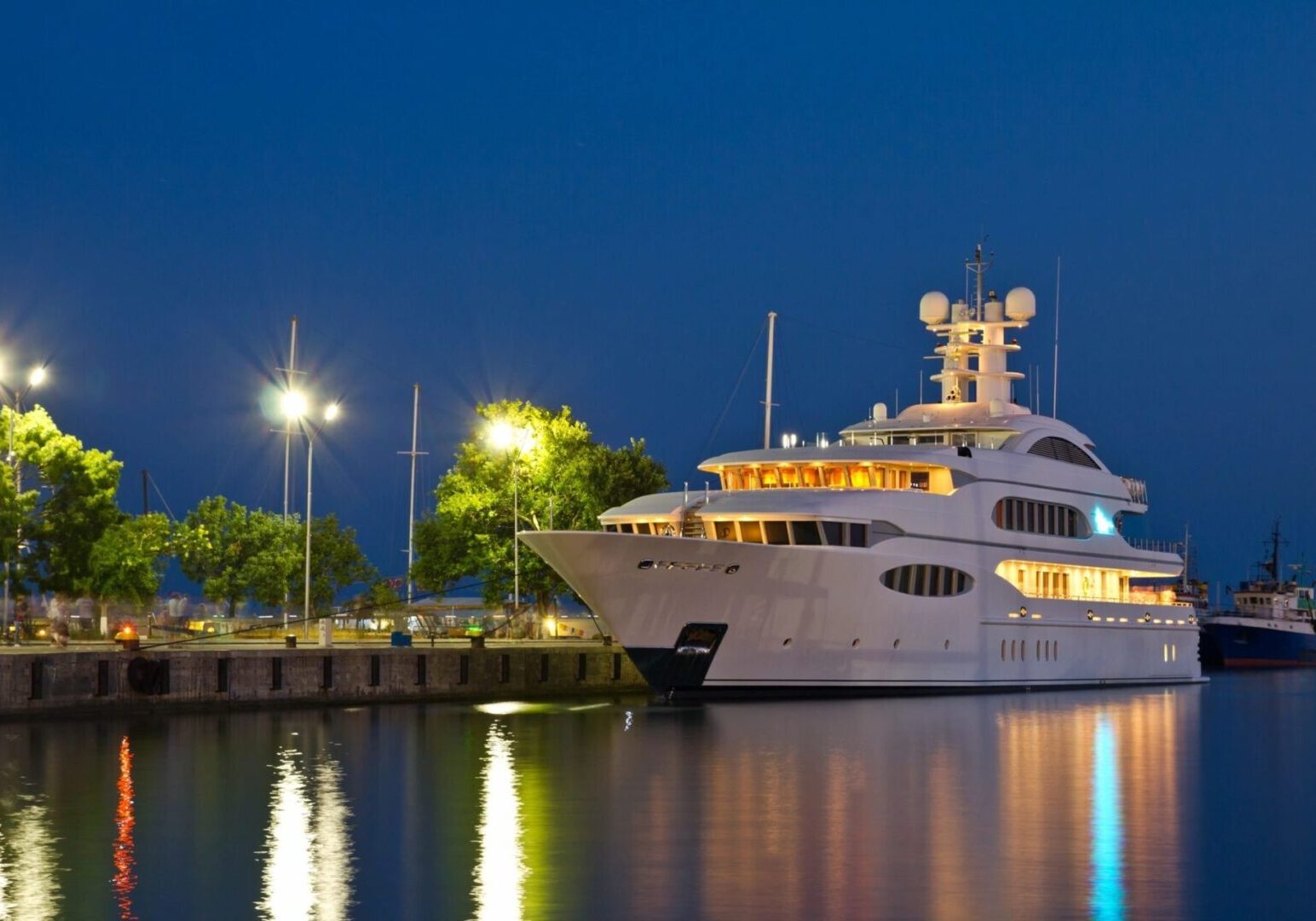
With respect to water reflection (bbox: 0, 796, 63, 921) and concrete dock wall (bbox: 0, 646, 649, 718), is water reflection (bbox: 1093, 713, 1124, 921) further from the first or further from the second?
concrete dock wall (bbox: 0, 646, 649, 718)

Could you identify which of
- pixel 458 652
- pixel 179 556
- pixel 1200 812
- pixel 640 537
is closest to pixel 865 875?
pixel 1200 812

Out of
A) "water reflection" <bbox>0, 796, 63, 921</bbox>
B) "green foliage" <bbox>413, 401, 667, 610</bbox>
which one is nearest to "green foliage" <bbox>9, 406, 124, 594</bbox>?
"green foliage" <bbox>413, 401, 667, 610</bbox>

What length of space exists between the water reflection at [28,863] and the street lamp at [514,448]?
33.3 meters

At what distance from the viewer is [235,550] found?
7412 centimetres

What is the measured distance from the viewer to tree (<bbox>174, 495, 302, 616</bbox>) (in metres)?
69.4

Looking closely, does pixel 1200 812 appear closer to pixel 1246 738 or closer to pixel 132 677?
pixel 1246 738

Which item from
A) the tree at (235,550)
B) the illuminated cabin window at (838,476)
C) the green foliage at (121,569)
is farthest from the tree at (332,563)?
the illuminated cabin window at (838,476)

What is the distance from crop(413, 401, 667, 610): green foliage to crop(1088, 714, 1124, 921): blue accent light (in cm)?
2868

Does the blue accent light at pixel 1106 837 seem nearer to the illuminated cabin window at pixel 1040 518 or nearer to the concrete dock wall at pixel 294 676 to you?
the illuminated cabin window at pixel 1040 518

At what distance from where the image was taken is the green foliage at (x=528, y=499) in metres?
67.1

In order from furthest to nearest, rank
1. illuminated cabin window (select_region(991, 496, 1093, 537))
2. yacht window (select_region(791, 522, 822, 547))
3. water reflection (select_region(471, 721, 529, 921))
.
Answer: illuminated cabin window (select_region(991, 496, 1093, 537)) < yacht window (select_region(791, 522, 822, 547)) < water reflection (select_region(471, 721, 529, 921))

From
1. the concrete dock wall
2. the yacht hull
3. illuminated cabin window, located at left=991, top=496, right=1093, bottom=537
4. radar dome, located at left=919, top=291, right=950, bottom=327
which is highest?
radar dome, located at left=919, top=291, right=950, bottom=327

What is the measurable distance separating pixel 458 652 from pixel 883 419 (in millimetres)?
15671

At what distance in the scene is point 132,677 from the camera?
1676 inches
